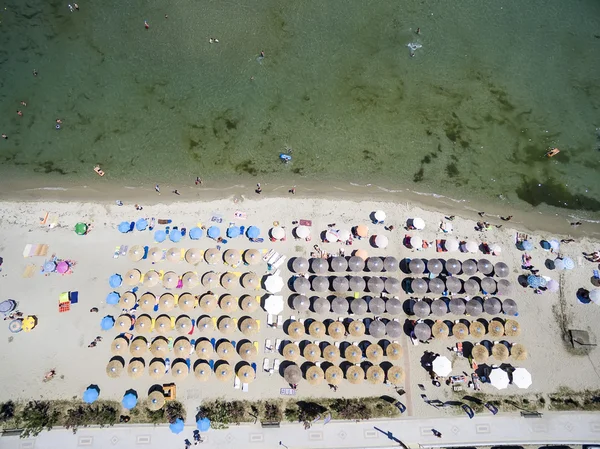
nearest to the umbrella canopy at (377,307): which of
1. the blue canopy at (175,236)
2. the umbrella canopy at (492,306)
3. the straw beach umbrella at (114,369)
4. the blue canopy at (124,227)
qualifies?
the umbrella canopy at (492,306)

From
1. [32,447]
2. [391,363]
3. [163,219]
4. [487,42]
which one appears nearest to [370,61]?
[487,42]

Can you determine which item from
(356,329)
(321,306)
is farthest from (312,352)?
(356,329)

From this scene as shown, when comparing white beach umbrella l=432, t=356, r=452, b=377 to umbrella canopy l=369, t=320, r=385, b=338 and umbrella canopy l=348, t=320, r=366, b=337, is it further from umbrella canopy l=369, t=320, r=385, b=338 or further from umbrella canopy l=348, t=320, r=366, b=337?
umbrella canopy l=348, t=320, r=366, b=337

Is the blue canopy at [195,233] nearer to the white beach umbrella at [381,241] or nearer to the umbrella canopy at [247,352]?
the umbrella canopy at [247,352]

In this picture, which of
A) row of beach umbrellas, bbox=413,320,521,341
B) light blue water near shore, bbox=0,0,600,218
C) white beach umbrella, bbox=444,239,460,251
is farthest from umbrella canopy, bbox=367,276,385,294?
light blue water near shore, bbox=0,0,600,218

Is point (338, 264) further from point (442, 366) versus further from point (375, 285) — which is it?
point (442, 366)

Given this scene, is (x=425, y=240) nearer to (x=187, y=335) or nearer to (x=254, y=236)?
(x=254, y=236)
